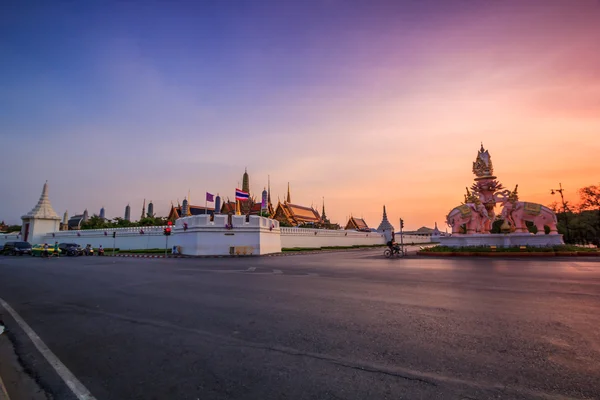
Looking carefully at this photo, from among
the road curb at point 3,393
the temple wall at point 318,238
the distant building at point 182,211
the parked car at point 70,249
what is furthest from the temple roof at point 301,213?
the road curb at point 3,393

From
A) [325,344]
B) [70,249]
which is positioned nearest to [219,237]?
[70,249]

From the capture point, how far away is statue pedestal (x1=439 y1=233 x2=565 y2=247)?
73.7 feet

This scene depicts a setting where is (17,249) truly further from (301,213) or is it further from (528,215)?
(528,215)

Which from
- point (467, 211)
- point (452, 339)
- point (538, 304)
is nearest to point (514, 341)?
point (452, 339)

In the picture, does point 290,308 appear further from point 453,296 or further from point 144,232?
point 144,232

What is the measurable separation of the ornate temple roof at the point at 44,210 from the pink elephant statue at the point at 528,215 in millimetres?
56972

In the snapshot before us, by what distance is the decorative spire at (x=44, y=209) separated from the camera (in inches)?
1759

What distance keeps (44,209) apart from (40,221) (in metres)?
1.87

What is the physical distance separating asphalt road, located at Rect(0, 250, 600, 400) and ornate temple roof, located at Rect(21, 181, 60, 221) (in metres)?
47.9

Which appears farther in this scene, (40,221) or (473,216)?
(40,221)

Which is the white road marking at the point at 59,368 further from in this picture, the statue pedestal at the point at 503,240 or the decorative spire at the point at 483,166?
the decorative spire at the point at 483,166

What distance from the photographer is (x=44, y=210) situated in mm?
45594

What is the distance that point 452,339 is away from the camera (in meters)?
4.01

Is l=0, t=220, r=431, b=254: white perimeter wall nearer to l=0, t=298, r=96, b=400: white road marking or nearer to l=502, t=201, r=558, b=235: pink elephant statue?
l=502, t=201, r=558, b=235: pink elephant statue
